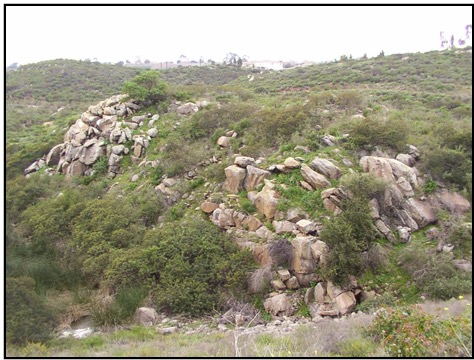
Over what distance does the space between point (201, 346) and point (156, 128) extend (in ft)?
34.4

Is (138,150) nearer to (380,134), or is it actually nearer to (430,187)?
(380,134)

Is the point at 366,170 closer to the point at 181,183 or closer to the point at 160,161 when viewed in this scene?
the point at 181,183

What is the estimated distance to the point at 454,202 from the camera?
25.5 feet

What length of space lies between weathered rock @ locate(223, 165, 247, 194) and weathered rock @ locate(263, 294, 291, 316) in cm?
334

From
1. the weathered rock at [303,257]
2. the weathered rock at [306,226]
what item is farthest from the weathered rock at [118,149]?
the weathered rock at [303,257]

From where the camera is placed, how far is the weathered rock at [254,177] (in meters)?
9.20

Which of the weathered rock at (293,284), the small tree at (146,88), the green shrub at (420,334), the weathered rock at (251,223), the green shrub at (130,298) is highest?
the small tree at (146,88)

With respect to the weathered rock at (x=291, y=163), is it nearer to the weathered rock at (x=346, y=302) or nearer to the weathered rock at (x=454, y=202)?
the weathered rock at (x=454, y=202)

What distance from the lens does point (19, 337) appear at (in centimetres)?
566

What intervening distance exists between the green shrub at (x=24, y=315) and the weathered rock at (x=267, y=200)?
4930 millimetres

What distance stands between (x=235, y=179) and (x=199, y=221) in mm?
1574

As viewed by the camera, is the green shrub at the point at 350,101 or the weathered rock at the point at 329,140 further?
the green shrub at the point at 350,101

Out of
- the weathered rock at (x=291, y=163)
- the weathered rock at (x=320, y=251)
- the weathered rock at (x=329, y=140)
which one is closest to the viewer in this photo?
the weathered rock at (x=320, y=251)

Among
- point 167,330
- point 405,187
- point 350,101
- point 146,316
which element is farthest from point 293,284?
point 350,101
